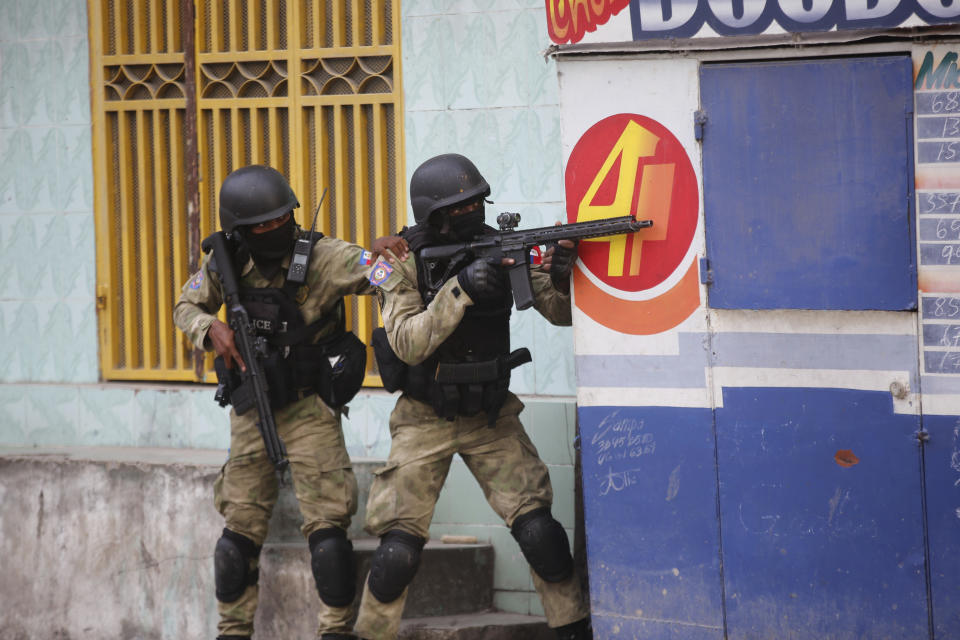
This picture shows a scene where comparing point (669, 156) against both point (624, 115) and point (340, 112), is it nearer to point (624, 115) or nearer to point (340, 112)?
point (624, 115)

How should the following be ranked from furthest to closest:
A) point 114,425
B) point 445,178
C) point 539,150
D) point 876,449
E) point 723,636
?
point 114,425, point 539,150, point 445,178, point 723,636, point 876,449

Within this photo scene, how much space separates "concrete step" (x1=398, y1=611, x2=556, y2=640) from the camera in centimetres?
519

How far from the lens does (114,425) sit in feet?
21.2

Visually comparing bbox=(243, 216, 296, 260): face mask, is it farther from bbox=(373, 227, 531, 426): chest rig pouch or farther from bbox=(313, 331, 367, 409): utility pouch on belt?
bbox=(373, 227, 531, 426): chest rig pouch

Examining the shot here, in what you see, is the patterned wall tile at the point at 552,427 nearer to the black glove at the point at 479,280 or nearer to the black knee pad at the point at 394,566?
the black knee pad at the point at 394,566

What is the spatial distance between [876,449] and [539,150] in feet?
7.66

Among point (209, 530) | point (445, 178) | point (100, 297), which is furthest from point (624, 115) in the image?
point (100, 297)

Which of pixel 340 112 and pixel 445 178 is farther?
pixel 340 112

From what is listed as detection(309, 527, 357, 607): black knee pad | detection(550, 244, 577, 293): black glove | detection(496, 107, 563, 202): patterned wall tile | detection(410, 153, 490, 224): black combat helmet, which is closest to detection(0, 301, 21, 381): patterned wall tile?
detection(309, 527, 357, 607): black knee pad

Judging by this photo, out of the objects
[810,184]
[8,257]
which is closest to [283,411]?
[810,184]

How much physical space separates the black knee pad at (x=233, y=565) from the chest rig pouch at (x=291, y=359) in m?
0.59

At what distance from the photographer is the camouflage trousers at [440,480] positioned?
4660mm

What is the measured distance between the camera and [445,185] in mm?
4605

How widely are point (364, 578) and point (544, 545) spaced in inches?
47.7
